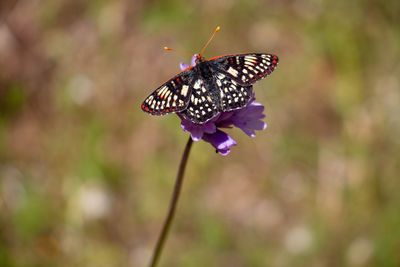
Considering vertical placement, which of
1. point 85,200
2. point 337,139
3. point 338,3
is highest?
point 338,3

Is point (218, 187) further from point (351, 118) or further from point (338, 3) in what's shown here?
point (338, 3)

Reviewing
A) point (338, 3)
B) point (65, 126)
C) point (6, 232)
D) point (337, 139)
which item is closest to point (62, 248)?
→ point (6, 232)

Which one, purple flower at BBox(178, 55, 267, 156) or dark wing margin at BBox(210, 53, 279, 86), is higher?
dark wing margin at BBox(210, 53, 279, 86)

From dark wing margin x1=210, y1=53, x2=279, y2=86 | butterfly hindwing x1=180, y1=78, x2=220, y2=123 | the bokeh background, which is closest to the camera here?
butterfly hindwing x1=180, y1=78, x2=220, y2=123

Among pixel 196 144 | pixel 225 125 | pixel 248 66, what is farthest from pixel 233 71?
pixel 196 144

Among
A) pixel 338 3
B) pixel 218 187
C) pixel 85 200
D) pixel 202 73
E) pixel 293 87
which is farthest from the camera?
pixel 338 3

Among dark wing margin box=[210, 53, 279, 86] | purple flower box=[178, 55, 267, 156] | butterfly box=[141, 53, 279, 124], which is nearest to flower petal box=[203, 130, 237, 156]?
purple flower box=[178, 55, 267, 156]

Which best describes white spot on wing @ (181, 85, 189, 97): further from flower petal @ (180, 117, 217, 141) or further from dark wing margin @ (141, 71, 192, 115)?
flower petal @ (180, 117, 217, 141)

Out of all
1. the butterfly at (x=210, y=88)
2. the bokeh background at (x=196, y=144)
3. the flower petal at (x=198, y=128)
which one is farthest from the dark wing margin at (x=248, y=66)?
the bokeh background at (x=196, y=144)
